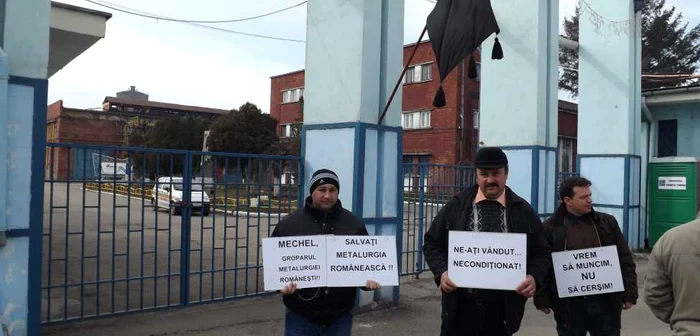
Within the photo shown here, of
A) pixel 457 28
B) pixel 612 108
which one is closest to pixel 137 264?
pixel 457 28

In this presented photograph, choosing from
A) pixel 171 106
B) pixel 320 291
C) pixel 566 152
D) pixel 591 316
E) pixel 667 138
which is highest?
pixel 171 106

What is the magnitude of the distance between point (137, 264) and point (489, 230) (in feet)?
27.9

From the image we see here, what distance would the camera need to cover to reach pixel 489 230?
3.51m

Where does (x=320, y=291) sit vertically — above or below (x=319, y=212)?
below

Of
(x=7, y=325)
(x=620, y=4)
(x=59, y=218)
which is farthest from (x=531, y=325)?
(x=59, y=218)

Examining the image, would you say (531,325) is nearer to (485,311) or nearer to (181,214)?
(485,311)

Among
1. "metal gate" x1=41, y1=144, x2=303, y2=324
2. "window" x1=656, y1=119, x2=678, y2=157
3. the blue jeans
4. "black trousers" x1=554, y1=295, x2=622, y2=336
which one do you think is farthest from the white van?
"window" x1=656, y1=119, x2=678, y2=157

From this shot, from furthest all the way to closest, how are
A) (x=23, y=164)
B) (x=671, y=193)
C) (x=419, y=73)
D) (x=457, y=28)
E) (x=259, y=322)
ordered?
(x=419, y=73), (x=671, y=193), (x=457, y=28), (x=259, y=322), (x=23, y=164)

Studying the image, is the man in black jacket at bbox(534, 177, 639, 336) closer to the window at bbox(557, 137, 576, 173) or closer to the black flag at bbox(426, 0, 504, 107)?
the black flag at bbox(426, 0, 504, 107)

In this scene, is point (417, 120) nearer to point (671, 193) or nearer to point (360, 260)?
point (671, 193)

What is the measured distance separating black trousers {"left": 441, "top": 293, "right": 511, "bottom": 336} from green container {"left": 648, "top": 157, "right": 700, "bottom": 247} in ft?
34.7

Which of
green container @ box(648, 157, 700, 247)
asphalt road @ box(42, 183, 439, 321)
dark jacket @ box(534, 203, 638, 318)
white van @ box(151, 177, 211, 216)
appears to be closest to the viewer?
dark jacket @ box(534, 203, 638, 318)

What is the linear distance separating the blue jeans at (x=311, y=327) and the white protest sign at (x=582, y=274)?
1.57m

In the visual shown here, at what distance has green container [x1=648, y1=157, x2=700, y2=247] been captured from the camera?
12156 millimetres
